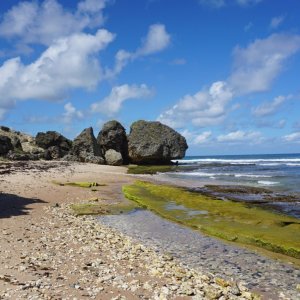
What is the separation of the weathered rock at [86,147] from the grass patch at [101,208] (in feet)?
171

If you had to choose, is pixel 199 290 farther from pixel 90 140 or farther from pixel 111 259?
pixel 90 140

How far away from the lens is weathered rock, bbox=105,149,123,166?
81812mm

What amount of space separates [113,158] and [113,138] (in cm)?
548

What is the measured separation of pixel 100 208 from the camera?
25.8m

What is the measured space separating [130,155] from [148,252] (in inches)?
2852

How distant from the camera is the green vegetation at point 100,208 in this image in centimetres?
2434

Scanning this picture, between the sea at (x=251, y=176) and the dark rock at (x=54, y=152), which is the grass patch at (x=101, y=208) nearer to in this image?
the sea at (x=251, y=176)

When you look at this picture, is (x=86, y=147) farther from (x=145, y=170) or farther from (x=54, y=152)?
(x=145, y=170)

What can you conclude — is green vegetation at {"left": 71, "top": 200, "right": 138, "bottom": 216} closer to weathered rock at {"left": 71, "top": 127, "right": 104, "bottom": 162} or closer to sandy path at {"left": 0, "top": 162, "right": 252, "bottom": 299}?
sandy path at {"left": 0, "top": 162, "right": 252, "bottom": 299}

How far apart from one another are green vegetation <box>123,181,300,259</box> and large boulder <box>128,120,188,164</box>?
52.8 m

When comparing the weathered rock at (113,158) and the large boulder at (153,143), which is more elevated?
the large boulder at (153,143)

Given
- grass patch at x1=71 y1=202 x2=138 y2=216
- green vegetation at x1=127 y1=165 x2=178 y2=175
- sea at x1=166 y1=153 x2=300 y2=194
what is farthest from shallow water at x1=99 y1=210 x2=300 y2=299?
green vegetation at x1=127 y1=165 x2=178 y2=175

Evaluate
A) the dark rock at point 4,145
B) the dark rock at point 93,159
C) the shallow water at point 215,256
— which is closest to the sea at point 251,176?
the dark rock at point 93,159

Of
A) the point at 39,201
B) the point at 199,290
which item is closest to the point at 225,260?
the point at 199,290
